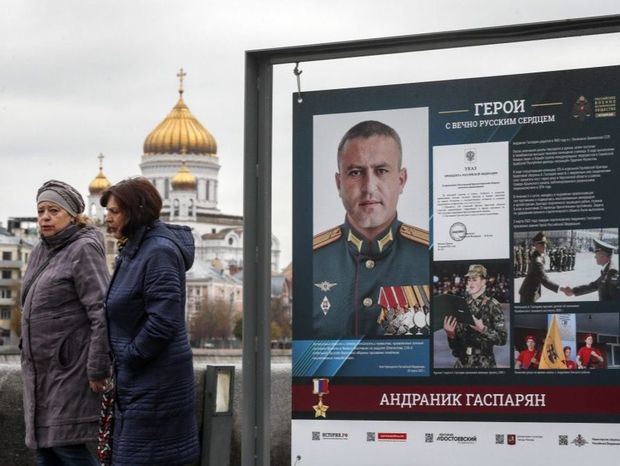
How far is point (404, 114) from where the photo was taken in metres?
5.48

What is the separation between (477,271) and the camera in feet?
17.6

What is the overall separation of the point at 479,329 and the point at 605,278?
428mm

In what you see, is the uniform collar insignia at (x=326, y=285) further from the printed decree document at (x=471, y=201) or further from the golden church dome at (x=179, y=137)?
the golden church dome at (x=179, y=137)

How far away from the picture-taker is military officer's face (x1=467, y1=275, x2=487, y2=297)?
537 centimetres

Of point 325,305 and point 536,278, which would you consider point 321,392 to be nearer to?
point 325,305

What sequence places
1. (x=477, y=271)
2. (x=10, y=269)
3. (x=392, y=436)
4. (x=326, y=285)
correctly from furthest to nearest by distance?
(x=10, y=269), (x=326, y=285), (x=392, y=436), (x=477, y=271)

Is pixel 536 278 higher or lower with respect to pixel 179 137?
lower

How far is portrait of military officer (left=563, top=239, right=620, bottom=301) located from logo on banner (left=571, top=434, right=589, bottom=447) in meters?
0.43

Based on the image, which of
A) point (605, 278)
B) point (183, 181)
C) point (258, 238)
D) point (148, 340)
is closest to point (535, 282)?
point (605, 278)

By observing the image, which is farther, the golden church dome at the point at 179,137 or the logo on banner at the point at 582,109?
the golden church dome at the point at 179,137

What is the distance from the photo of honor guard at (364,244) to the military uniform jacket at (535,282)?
1.09 feet

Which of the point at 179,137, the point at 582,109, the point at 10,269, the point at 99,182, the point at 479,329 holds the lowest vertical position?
the point at 479,329

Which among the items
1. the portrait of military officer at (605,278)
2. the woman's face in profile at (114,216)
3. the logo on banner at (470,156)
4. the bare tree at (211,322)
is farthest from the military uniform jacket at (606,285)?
the bare tree at (211,322)

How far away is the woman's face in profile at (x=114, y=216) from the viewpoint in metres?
5.82
